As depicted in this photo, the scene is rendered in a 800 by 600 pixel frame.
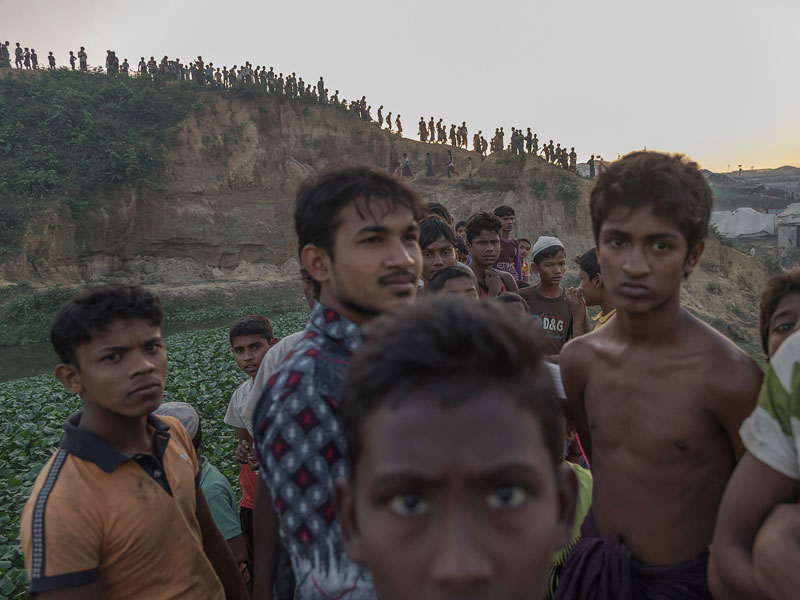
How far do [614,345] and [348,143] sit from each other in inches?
1229

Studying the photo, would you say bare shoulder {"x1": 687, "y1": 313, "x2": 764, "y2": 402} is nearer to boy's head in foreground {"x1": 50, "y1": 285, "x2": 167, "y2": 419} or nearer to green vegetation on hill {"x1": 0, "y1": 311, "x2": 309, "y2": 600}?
boy's head in foreground {"x1": 50, "y1": 285, "x2": 167, "y2": 419}

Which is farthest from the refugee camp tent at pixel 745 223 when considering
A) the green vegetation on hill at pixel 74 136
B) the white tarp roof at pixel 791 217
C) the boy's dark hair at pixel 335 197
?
the boy's dark hair at pixel 335 197

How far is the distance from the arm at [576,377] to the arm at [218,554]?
1.49 metres

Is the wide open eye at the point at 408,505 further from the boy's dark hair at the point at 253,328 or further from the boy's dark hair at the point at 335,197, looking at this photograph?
the boy's dark hair at the point at 253,328

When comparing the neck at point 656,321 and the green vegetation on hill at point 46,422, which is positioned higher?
the neck at point 656,321

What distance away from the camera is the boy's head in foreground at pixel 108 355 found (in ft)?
6.40

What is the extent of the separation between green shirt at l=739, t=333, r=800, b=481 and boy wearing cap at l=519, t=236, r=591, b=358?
3.13 metres

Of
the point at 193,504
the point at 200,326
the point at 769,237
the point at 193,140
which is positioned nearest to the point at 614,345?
the point at 193,504

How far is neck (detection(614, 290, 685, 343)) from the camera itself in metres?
1.84

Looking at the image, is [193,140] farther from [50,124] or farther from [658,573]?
[658,573]

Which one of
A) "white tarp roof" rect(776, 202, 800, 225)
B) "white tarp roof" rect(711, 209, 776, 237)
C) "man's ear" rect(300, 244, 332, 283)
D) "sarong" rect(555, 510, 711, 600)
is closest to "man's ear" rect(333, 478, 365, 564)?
"man's ear" rect(300, 244, 332, 283)

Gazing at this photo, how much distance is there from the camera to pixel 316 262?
63.7 inches

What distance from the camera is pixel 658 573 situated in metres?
1.71

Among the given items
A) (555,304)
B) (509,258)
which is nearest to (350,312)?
(555,304)
